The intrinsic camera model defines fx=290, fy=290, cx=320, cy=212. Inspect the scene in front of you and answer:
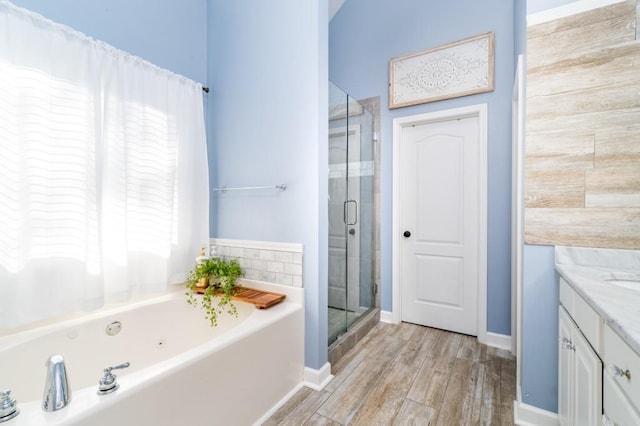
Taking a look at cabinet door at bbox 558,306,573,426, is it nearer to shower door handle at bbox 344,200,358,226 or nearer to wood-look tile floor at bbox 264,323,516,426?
wood-look tile floor at bbox 264,323,516,426

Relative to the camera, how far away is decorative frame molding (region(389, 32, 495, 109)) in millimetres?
2521

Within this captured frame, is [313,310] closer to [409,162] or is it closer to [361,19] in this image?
[409,162]

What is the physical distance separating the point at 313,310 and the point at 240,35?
2131 mm

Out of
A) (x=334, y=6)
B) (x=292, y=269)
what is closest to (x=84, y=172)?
(x=292, y=269)

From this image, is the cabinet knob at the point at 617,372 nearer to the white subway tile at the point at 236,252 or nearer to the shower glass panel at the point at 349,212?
the shower glass panel at the point at 349,212

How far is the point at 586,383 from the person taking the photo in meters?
1.03

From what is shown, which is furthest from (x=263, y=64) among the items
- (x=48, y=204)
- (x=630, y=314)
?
(x=630, y=314)

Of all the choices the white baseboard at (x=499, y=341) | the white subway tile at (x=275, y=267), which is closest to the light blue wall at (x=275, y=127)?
the white subway tile at (x=275, y=267)

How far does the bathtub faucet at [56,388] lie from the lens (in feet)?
2.99

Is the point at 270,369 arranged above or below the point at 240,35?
below

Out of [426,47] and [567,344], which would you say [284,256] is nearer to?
[567,344]

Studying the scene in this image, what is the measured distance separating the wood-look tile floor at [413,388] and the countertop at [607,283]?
942 millimetres

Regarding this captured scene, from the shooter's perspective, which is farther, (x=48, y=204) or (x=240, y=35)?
(x=240, y=35)

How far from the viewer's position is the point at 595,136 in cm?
137
